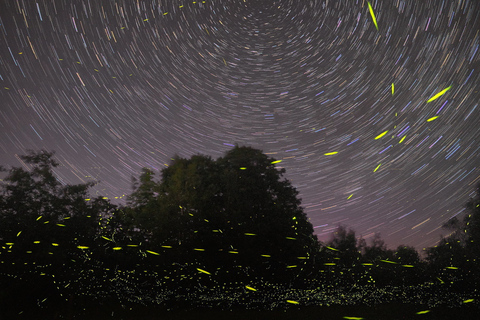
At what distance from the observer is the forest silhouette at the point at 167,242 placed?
43.3 feet

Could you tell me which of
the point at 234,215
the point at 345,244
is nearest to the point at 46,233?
the point at 234,215

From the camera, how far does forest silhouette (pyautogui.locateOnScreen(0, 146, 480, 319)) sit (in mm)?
13195

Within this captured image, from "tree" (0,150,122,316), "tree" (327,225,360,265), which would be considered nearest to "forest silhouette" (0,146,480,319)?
"tree" (0,150,122,316)

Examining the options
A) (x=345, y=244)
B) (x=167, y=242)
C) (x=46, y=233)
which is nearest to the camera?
(x=46, y=233)

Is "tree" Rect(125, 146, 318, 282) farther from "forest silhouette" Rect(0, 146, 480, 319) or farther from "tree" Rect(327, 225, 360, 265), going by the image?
"tree" Rect(327, 225, 360, 265)

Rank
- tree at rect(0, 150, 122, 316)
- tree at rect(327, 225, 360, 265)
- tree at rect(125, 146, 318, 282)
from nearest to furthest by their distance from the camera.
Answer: tree at rect(0, 150, 122, 316) < tree at rect(125, 146, 318, 282) < tree at rect(327, 225, 360, 265)

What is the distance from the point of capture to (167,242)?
15805 mm

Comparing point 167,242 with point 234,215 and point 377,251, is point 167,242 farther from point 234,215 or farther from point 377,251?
point 377,251

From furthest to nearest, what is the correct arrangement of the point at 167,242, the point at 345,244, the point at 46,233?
the point at 345,244 → the point at 167,242 → the point at 46,233

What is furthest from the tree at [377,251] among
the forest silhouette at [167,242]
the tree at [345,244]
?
the forest silhouette at [167,242]

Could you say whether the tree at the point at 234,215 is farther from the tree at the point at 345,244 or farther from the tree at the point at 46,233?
the tree at the point at 345,244

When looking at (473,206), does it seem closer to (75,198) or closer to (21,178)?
(75,198)

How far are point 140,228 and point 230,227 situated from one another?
466 cm

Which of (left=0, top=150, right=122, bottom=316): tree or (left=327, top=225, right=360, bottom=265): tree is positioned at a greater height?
(left=327, top=225, right=360, bottom=265): tree
